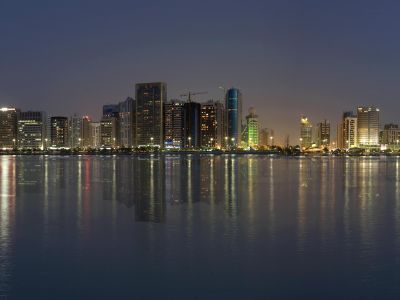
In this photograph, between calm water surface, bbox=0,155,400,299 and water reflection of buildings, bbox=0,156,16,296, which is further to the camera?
water reflection of buildings, bbox=0,156,16,296

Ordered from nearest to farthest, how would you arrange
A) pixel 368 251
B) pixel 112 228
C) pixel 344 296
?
pixel 344 296
pixel 368 251
pixel 112 228

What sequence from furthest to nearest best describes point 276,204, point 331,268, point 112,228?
point 276,204
point 112,228
point 331,268

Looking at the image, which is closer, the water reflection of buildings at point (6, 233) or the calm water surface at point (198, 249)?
the calm water surface at point (198, 249)

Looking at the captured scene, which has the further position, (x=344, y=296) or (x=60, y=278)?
(x=60, y=278)

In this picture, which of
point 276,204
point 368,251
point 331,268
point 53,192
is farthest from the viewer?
point 53,192

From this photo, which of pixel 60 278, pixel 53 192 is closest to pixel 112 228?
pixel 60 278

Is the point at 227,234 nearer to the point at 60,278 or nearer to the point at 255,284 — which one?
the point at 255,284

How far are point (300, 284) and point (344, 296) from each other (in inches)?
41.8

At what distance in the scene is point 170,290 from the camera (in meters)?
10.2

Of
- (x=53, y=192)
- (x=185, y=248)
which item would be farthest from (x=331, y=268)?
(x=53, y=192)

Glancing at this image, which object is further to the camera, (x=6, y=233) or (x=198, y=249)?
(x=6, y=233)

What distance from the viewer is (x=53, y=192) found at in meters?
29.9

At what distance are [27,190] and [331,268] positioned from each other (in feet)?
77.8

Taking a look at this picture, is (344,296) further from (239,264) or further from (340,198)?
(340,198)
